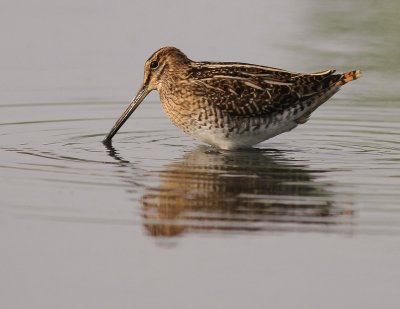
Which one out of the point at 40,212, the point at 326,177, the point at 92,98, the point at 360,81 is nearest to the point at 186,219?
the point at 40,212

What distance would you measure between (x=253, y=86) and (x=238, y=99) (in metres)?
0.25

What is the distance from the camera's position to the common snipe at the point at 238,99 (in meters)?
13.0

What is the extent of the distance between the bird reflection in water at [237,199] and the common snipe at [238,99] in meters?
0.71

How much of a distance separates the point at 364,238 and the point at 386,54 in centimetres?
789

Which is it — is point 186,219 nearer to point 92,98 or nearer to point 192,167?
point 192,167

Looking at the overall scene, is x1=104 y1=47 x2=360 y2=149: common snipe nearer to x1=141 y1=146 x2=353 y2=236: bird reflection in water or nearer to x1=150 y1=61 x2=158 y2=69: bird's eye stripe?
x1=150 y1=61 x2=158 y2=69: bird's eye stripe

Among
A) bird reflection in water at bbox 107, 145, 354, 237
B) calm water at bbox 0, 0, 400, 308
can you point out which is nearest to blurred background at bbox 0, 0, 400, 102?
calm water at bbox 0, 0, 400, 308

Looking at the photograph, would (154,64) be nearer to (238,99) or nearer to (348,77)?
(238,99)

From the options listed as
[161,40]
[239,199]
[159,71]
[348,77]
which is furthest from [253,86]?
[161,40]

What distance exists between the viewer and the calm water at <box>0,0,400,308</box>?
8.71 meters

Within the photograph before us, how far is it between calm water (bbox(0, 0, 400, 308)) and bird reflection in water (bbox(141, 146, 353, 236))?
0.08 ft

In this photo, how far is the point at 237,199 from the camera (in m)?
10.3

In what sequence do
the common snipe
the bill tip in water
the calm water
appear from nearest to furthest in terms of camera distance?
the calm water → the common snipe → the bill tip in water

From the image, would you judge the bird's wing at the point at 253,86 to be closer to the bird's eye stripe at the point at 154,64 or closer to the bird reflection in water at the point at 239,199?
the bird's eye stripe at the point at 154,64
